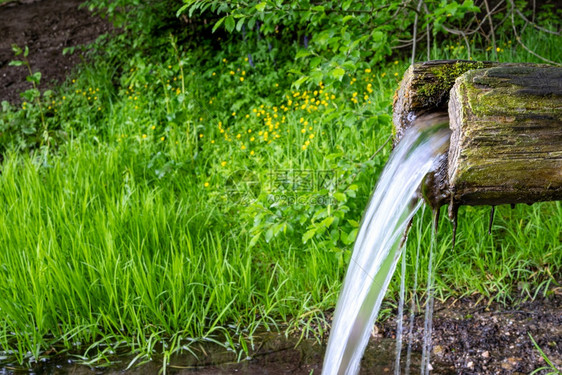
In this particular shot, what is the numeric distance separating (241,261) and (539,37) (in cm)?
335

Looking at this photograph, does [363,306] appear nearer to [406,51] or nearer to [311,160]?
[311,160]

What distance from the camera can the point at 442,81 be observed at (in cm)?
188

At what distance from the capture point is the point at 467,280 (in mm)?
2855

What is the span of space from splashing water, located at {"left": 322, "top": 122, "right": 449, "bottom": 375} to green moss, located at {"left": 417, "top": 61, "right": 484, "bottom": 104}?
12cm

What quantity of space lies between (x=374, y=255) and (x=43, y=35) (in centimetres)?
594

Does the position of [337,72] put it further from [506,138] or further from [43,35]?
[43,35]

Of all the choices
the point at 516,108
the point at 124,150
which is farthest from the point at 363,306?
the point at 124,150

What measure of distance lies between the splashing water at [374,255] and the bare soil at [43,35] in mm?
4698

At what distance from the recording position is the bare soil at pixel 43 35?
20.1 ft

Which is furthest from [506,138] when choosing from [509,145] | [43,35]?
[43,35]

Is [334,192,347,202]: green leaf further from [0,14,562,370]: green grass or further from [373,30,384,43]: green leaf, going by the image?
[373,30,384,43]: green leaf

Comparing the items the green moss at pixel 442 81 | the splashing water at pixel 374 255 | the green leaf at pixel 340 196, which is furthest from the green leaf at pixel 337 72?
the green moss at pixel 442 81

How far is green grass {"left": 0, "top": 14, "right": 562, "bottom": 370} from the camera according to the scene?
8.70 feet

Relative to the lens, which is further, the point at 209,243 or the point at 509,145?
the point at 209,243
